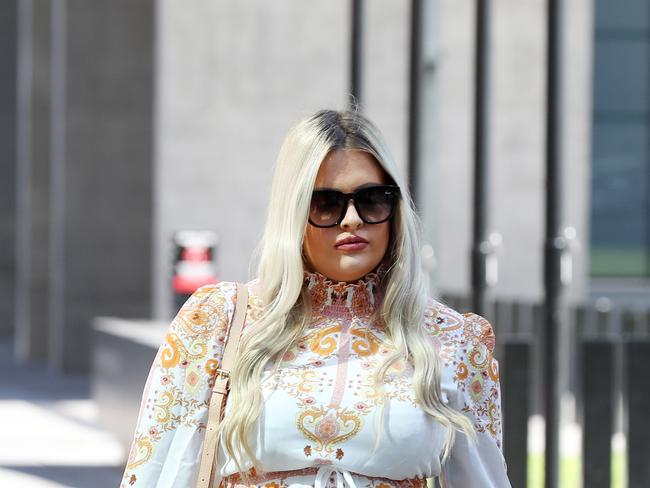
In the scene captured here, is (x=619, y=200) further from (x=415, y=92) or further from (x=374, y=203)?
(x=374, y=203)

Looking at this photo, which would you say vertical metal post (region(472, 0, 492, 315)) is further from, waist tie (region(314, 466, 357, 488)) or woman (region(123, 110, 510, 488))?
waist tie (region(314, 466, 357, 488))

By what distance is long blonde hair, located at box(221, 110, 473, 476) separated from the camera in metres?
3.02

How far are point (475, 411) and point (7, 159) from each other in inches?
1177

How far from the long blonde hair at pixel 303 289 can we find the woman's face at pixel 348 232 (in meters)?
0.02

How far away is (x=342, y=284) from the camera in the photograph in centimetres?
317

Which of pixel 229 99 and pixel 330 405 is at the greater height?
pixel 229 99

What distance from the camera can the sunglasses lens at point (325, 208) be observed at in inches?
122

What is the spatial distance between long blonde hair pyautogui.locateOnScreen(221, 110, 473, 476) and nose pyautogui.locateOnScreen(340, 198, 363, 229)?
0.28 ft

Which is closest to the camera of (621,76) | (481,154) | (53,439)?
(481,154)

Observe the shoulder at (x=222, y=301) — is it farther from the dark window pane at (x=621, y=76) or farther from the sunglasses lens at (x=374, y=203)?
the dark window pane at (x=621, y=76)

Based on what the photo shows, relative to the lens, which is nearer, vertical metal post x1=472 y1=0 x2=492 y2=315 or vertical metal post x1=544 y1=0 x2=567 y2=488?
vertical metal post x1=544 y1=0 x2=567 y2=488

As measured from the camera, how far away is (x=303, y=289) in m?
3.17

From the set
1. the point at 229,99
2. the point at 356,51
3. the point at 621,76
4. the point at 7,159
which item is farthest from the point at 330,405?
the point at 7,159

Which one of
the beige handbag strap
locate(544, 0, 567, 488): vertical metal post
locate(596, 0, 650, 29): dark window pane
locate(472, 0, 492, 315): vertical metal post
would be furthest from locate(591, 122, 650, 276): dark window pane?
the beige handbag strap
